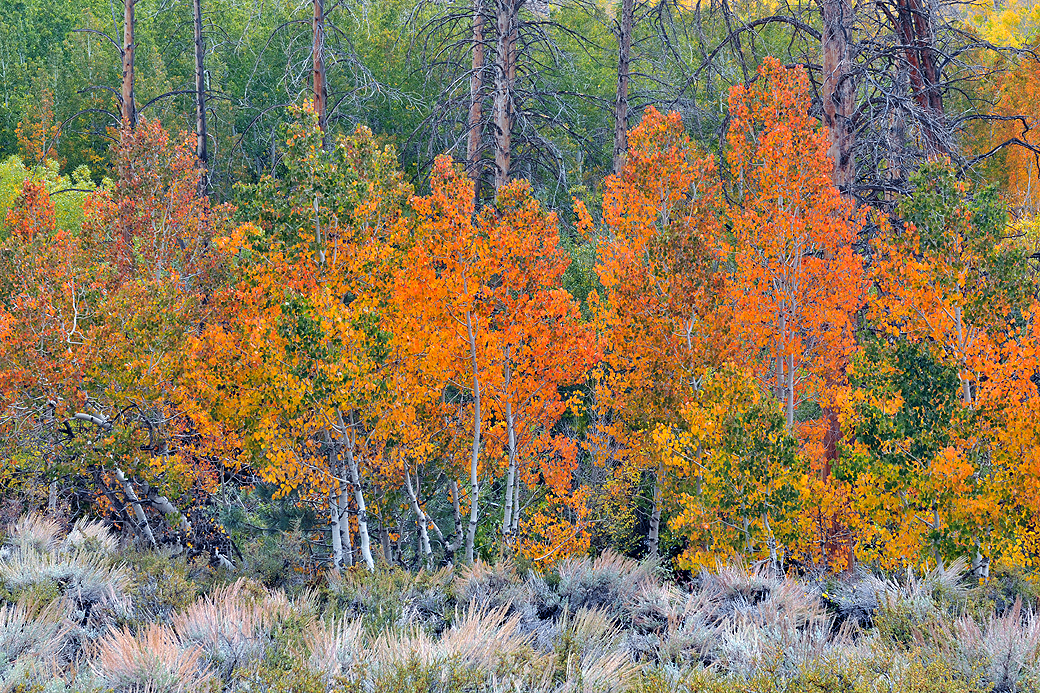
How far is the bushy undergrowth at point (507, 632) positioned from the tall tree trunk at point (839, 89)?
6157 millimetres

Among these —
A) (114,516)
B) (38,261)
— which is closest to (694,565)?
(114,516)

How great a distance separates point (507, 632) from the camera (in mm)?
6609

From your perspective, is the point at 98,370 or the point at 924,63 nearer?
the point at 98,370

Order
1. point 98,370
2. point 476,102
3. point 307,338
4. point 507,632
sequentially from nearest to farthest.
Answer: point 507,632 → point 307,338 → point 98,370 → point 476,102

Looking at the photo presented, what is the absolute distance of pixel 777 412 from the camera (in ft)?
34.3

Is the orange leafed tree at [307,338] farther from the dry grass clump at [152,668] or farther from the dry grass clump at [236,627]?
the dry grass clump at [152,668]

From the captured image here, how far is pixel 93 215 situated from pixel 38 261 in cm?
607

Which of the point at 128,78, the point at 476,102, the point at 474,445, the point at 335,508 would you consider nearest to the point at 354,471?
the point at 335,508

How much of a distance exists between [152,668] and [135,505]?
7.37 m

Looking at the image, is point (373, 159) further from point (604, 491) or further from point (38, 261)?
point (604, 491)

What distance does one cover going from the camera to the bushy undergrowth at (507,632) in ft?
17.8

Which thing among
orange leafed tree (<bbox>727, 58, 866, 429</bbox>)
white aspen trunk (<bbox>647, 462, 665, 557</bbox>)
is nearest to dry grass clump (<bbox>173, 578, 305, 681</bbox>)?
orange leafed tree (<bbox>727, 58, 866, 429</bbox>)

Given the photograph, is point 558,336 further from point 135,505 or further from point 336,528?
point 135,505

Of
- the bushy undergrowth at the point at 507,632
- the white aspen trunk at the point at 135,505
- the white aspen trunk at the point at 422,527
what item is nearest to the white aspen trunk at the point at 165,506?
the white aspen trunk at the point at 135,505
